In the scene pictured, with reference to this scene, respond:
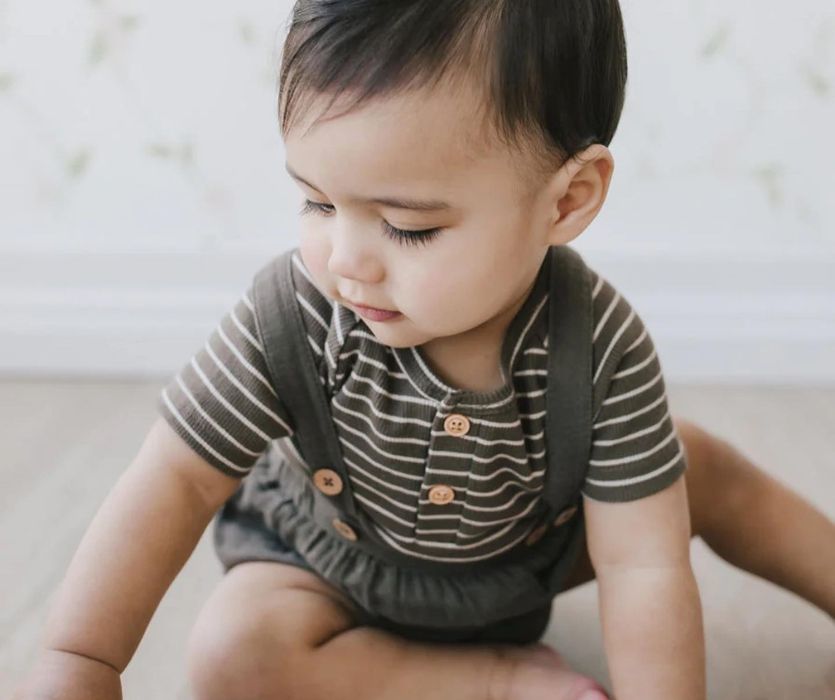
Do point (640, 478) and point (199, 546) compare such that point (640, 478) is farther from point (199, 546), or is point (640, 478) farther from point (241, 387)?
point (199, 546)

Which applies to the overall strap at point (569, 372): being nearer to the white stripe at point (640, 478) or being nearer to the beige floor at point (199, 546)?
the white stripe at point (640, 478)

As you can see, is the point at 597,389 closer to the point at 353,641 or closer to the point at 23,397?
the point at 353,641

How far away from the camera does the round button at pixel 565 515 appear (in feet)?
2.38

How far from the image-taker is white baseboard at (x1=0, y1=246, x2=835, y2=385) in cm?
123

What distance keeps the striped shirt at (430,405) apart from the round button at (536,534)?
0.06 m

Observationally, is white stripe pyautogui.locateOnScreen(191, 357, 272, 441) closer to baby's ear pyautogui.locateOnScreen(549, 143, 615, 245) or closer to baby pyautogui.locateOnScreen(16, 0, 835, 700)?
baby pyautogui.locateOnScreen(16, 0, 835, 700)

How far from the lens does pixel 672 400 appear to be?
1.23 meters

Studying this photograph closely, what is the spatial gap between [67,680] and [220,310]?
2.27 ft

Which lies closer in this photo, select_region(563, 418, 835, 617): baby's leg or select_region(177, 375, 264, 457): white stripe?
select_region(177, 375, 264, 457): white stripe

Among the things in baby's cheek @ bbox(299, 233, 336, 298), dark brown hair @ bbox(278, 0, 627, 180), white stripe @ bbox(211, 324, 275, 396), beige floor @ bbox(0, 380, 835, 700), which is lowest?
beige floor @ bbox(0, 380, 835, 700)

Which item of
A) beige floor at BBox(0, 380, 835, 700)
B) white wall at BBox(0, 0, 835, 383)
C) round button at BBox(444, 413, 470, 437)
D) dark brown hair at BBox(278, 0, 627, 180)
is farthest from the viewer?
white wall at BBox(0, 0, 835, 383)

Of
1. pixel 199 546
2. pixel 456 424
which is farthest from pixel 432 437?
pixel 199 546

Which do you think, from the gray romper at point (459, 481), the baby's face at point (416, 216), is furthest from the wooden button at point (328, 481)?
the baby's face at point (416, 216)

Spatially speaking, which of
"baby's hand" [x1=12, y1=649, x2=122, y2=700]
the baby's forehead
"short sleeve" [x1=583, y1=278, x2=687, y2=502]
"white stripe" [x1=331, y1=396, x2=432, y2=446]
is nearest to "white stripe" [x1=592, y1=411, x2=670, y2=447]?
"short sleeve" [x1=583, y1=278, x2=687, y2=502]
